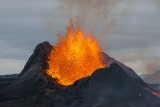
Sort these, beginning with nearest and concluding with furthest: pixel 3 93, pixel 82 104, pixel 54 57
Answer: pixel 82 104, pixel 3 93, pixel 54 57

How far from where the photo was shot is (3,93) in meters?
107

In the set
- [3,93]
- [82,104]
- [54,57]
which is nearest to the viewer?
[82,104]

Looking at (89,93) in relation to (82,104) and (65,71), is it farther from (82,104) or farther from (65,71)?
(65,71)

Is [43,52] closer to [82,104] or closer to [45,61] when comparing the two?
[45,61]

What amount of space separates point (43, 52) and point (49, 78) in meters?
13.8

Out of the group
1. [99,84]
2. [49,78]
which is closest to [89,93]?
[99,84]

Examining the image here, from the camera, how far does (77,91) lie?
315ft

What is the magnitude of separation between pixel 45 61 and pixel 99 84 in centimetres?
2667

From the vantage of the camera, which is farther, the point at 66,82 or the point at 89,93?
the point at 66,82

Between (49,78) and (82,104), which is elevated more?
(49,78)

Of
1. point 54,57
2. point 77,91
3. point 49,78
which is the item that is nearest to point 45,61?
point 54,57

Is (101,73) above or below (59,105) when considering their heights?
above

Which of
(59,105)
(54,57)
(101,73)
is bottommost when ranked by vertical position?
(59,105)

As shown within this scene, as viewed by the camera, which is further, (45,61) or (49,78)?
(45,61)
